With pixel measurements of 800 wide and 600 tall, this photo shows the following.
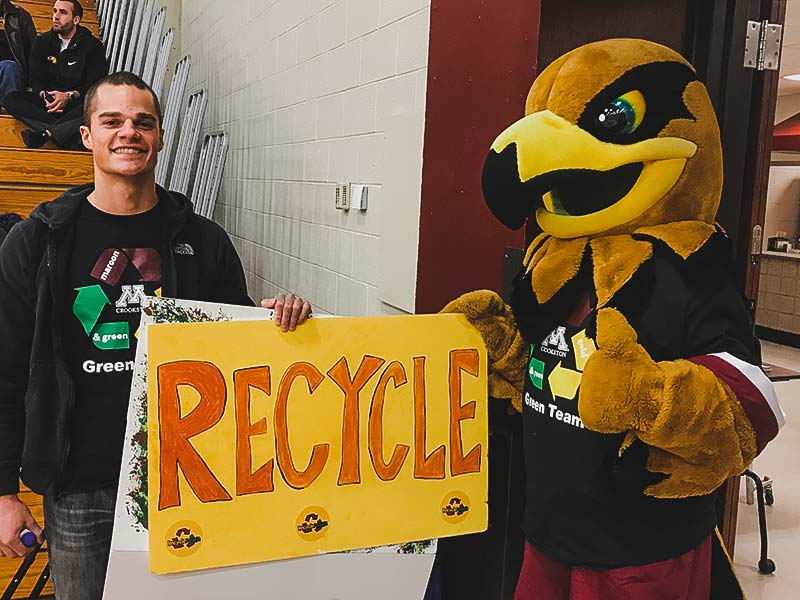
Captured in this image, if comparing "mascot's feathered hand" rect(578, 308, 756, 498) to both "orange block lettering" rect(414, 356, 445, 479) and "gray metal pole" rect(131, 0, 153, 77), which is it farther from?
"gray metal pole" rect(131, 0, 153, 77)

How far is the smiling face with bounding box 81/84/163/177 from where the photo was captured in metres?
1.63

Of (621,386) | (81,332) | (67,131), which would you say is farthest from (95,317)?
(67,131)

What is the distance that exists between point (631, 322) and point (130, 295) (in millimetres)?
982

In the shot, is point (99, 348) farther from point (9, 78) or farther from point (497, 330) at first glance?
point (9, 78)

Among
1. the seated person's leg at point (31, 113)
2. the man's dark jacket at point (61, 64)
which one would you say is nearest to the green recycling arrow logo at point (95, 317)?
the seated person's leg at point (31, 113)

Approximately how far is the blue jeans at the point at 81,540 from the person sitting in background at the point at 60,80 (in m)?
3.38

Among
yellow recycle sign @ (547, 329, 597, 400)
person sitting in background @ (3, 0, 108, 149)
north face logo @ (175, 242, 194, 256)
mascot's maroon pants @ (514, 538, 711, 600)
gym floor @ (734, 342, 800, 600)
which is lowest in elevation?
gym floor @ (734, 342, 800, 600)

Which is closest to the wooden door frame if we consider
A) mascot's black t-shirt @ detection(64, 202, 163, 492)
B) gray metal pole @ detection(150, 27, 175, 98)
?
mascot's black t-shirt @ detection(64, 202, 163, 492)

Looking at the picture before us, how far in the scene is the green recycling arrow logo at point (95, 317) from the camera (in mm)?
1594

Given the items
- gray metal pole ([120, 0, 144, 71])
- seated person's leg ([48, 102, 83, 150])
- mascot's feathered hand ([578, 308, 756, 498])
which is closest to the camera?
mascot's feathered hand ([578, 308, 756, 498])

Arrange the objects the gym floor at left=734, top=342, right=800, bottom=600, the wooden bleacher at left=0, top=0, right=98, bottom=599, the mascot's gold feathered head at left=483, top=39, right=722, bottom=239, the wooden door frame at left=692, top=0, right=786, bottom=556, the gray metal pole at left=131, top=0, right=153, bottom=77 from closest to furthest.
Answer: the mascot's gold feathered head at left=483, top=39, right=722, bottom=239 → the wooden door frame at left=692, top=0, right=786, bottom=556 → the gym floor at left=734, top=342, right=800, bottom=600 → the wooden bleacher at left=0, top=0, right=98, bottom=599 → the gray metal pole at left=131, top=0, right=153, bottom=77

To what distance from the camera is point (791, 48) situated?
23.8ft

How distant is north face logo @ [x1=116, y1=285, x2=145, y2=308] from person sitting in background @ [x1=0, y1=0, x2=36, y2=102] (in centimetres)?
374

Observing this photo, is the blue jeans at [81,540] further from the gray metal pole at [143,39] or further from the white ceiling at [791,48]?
the white ceiling at [791,48]
